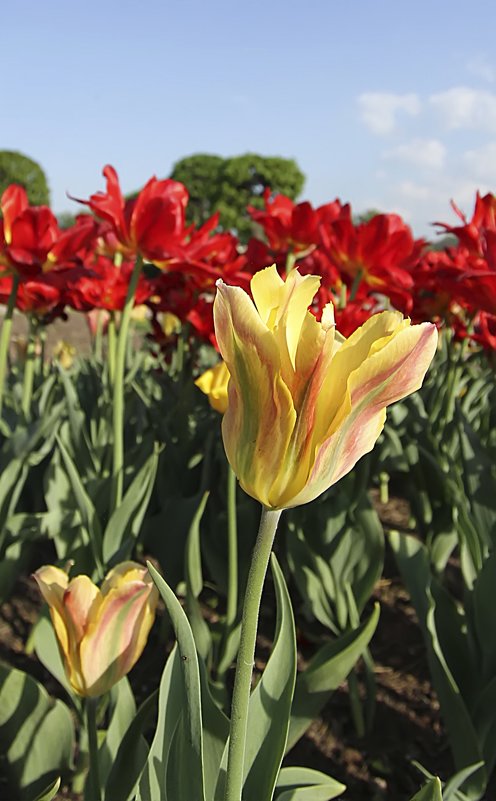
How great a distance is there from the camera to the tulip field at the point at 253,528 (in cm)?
48

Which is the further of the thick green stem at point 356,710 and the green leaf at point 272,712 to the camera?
the thick green stem at point 356,710

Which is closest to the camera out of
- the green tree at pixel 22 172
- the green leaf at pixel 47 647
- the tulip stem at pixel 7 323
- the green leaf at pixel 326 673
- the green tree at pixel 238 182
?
the green leaf at pixel 326 673

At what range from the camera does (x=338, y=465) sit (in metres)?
0.49

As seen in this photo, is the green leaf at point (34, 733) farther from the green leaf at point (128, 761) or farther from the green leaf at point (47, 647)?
the green leaf at point (128, 761)

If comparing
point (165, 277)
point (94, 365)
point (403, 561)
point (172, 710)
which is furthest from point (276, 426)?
point (94, 365)

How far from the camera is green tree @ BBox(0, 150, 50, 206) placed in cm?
2066

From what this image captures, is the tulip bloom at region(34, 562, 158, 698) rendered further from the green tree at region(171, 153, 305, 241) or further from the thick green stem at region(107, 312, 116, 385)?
the green tree at region(171, 153, 305, 241)

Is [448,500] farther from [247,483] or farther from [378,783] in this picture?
[247,483]

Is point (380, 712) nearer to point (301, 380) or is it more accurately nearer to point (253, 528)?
point (253, 528)

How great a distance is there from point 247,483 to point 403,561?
2.79ft

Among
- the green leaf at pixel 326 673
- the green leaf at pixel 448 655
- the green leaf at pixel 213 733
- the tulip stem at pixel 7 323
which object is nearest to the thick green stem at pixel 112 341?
the tulip stem at pixel 7 323

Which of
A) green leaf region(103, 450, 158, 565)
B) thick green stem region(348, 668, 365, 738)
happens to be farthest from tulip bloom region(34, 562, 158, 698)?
thick green stem region(348, 668, 365, 738)

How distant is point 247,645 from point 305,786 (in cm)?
46

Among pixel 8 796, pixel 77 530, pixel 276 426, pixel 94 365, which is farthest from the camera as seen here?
pixel 94 365
